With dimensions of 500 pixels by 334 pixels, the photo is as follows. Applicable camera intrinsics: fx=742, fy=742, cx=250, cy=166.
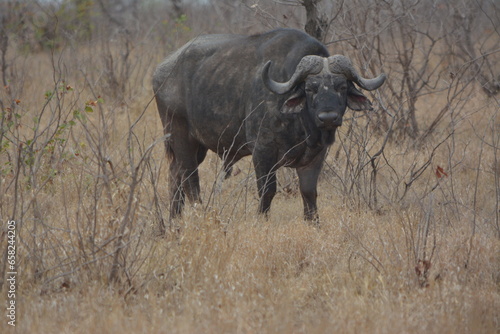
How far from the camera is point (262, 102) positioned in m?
5.39

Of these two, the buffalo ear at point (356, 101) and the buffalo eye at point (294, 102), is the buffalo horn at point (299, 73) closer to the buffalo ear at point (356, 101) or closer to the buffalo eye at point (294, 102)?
the buffalo eye at point (294, 102)

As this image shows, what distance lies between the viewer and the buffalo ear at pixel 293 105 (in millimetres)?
5152

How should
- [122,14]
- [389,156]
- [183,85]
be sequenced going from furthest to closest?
1. [122,14]
2. [389,156]
3. [183,85]

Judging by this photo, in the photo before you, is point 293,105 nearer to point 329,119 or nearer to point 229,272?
point 329,119

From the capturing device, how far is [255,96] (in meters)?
5.48

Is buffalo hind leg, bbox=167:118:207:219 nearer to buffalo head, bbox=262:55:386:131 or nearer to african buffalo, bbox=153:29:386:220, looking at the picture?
african buffalo, bbox=153:29:386:220

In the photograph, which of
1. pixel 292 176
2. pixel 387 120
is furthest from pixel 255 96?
pixel 387 120

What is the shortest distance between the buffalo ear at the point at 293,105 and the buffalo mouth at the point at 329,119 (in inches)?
12.4

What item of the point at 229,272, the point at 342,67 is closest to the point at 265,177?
the point at 342,67

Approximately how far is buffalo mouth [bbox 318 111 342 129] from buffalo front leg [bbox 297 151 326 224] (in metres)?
0.66

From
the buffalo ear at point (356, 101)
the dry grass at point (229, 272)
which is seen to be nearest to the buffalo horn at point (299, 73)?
the buffalo ear at point (356, 101)

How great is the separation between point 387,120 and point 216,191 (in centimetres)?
438

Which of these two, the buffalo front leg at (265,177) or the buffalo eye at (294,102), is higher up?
the buffalo eye at (294,102)

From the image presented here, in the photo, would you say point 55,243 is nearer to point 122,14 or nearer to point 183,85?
point 183,85
